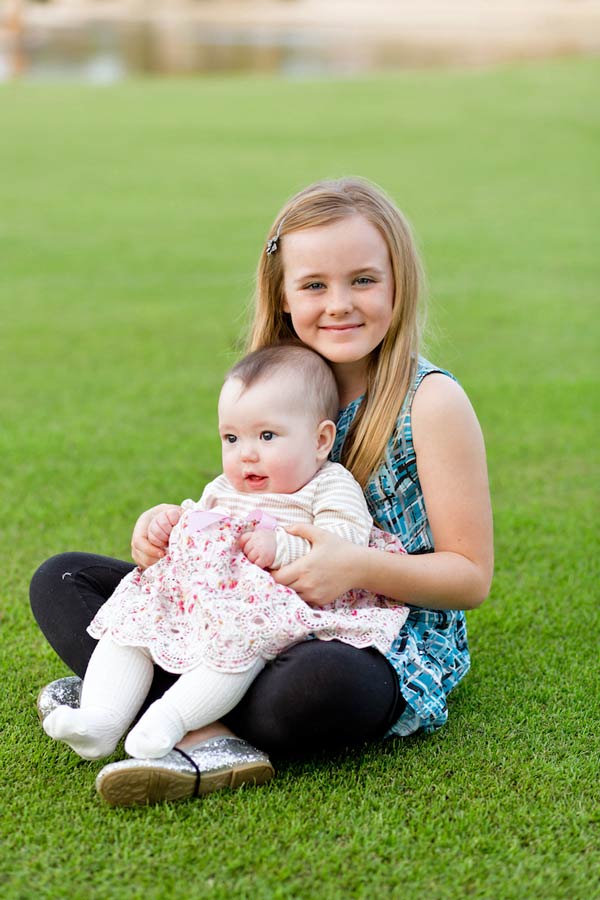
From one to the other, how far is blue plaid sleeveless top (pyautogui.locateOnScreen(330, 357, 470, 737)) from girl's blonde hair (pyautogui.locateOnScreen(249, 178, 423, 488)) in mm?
26

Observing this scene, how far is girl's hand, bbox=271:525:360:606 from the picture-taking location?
2471mm

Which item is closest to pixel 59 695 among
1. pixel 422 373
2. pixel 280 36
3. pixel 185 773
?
pixel 185 773

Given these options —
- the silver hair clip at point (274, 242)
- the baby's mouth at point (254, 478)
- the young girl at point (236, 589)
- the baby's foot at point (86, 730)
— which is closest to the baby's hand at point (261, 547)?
the young girl at point (236, 589)

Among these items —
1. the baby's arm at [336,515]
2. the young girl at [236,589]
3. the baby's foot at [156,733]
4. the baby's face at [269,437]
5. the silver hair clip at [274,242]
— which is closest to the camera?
the baby's foot at [156,733]

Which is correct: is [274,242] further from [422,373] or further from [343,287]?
[422,373]

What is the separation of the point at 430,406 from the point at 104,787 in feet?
3.65

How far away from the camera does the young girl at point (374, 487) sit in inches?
98.1

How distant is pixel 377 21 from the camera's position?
5412 centimetres

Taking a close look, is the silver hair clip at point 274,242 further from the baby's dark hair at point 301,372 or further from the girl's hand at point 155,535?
the girl's hand at point 155,535

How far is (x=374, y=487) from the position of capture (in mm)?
2824

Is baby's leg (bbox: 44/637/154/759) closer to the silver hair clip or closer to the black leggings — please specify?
the black leggings

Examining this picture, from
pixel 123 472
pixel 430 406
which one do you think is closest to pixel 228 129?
pixel 123 472

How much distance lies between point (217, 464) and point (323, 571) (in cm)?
239

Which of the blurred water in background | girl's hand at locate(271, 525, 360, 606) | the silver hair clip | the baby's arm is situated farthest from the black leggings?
the blurred water in background
